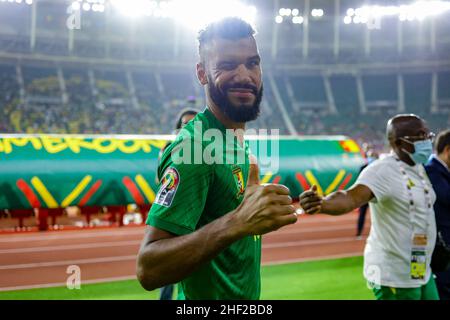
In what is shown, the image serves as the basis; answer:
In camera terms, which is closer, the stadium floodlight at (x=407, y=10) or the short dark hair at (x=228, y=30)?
the short dark hair at (x=228, y=30)

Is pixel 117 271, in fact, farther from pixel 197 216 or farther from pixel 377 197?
pixel 197 216

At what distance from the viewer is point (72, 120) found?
1132 inches

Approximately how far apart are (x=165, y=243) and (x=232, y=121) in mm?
638

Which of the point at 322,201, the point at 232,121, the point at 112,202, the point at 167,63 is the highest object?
the point at 167,63

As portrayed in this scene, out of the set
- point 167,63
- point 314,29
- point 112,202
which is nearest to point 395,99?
point 314,29

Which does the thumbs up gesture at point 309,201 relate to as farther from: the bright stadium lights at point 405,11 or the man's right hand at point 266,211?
the bright stadium lights at point 405,11

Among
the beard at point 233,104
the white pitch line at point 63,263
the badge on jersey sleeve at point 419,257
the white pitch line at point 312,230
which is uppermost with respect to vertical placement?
the beard at point 233,104

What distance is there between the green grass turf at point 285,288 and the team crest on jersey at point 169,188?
15.7 ft

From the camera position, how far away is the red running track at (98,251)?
297 inches

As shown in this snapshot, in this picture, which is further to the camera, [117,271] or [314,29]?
[314,29]

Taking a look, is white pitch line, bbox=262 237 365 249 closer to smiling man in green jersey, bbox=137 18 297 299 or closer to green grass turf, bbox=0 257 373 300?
green grass turf, bbox=0 257 373 300

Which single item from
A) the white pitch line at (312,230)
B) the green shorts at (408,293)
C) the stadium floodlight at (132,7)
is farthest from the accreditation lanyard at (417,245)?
the stadium floodlight at (132,7)

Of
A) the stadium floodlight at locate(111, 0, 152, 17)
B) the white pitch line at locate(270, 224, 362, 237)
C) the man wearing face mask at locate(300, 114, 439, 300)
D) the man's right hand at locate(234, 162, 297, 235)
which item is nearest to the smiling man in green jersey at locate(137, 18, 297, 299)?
the man's right hand at locate(234, 162, 297, 235)

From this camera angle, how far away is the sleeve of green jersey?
1699mm
